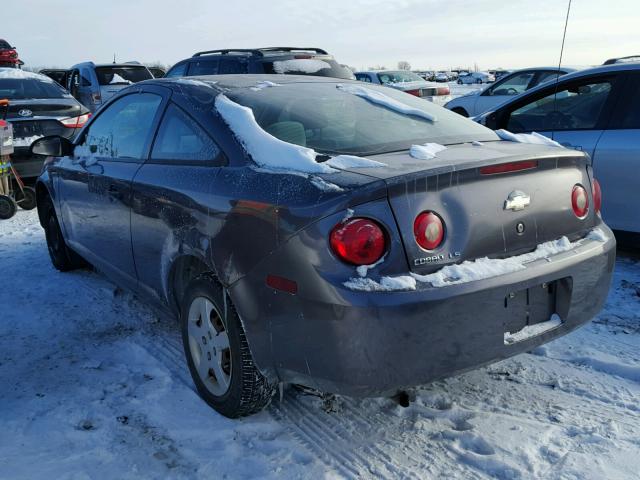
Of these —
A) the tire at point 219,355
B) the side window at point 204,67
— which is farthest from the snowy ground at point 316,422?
the side window at point 204,67

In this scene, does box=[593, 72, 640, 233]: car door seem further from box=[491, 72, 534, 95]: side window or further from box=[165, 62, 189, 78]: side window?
box=[491, 72, 534, 95]: side window

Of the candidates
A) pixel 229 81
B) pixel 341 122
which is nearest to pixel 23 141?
pixel 229 81

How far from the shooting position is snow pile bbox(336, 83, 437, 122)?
3383mm

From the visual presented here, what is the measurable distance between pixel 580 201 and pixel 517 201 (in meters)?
0.50

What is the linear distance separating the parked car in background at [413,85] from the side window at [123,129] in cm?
881

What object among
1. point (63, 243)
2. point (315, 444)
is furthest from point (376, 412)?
point (63, 243)

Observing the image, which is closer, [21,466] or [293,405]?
[21,466]

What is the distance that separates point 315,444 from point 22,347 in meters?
2.12

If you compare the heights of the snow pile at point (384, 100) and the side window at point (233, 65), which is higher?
the side window at point (233, 65)

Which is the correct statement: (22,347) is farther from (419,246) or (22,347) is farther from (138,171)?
(419,246)

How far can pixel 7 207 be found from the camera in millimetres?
7355

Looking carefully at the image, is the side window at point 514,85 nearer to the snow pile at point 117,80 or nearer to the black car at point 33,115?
the black car at point 33,115

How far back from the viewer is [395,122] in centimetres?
321

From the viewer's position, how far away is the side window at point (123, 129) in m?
3.60
